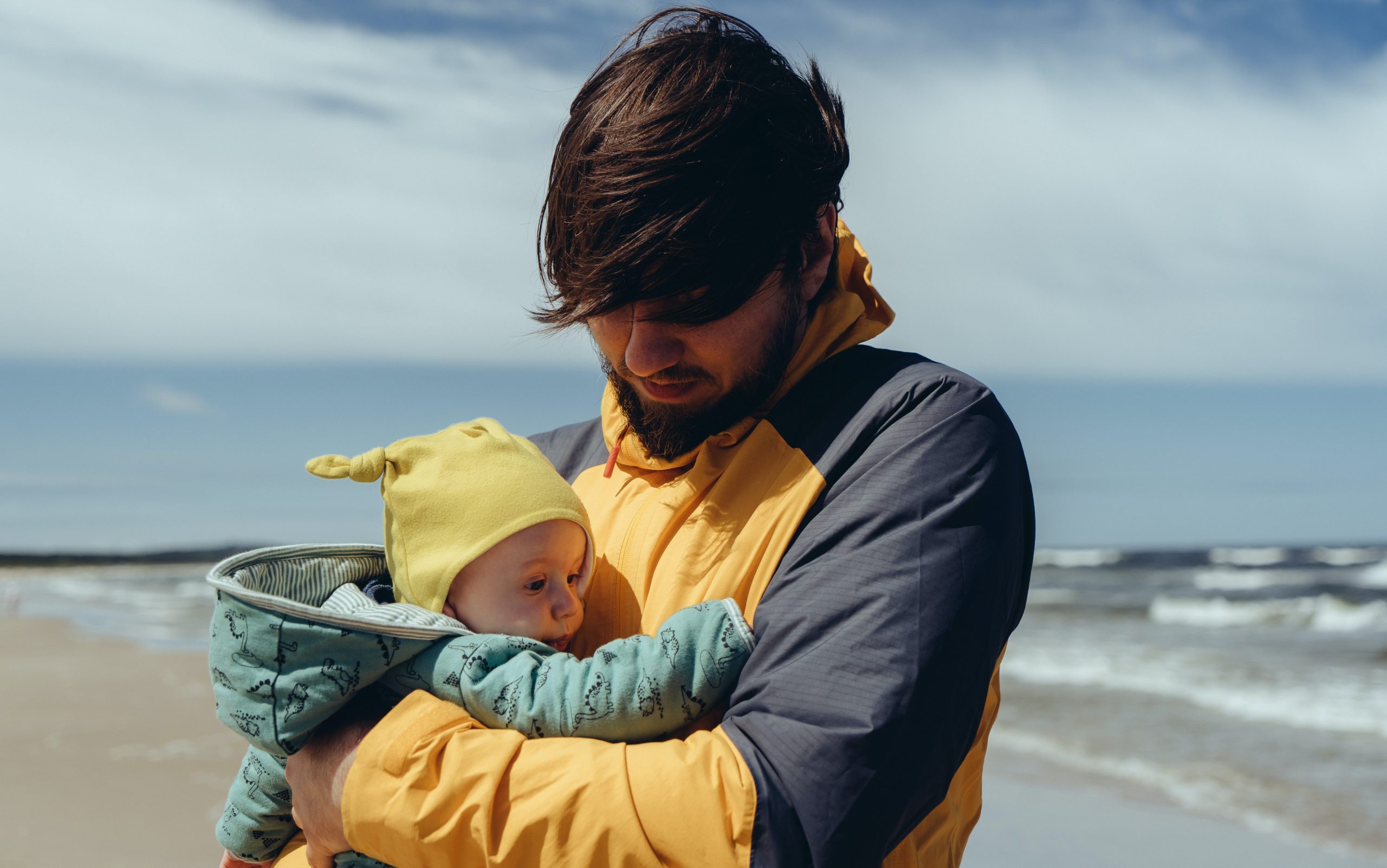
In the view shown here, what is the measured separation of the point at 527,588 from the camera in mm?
1720

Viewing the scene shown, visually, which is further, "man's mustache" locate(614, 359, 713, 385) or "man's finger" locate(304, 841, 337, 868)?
"man's mustache" locate(614, 359, 713, 385)

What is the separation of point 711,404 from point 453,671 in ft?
1.84

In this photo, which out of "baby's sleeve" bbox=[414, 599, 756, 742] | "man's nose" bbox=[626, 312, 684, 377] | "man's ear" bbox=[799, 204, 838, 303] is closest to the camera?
"baby's sleeve" bbox=[414, 599, 756, 742]

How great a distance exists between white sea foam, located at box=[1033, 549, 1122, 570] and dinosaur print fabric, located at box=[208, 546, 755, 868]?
88.7 feet

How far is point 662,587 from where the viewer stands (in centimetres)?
155

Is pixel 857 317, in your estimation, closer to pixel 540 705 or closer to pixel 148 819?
pixel 540 705

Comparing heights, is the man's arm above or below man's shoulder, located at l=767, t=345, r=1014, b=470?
below

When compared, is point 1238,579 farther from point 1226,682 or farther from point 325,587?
point 325,587

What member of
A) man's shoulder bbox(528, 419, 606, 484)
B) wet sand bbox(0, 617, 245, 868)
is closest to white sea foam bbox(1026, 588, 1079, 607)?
wet sand bbox(0, 617, 245, 868)

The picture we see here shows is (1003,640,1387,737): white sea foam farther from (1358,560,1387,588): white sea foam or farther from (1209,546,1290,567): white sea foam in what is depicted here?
(1209,546,1290,567): white sea foam

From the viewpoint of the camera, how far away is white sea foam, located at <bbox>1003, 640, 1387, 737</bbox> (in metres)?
8.03

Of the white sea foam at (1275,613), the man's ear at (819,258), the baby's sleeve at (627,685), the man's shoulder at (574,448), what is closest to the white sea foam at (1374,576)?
the white sea foam at (1275,613)

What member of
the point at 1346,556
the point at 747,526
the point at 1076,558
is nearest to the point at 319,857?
the point at 747,526

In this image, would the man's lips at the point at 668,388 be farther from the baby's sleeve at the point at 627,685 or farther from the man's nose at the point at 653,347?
the baby's sleeve at the point at 627,685
